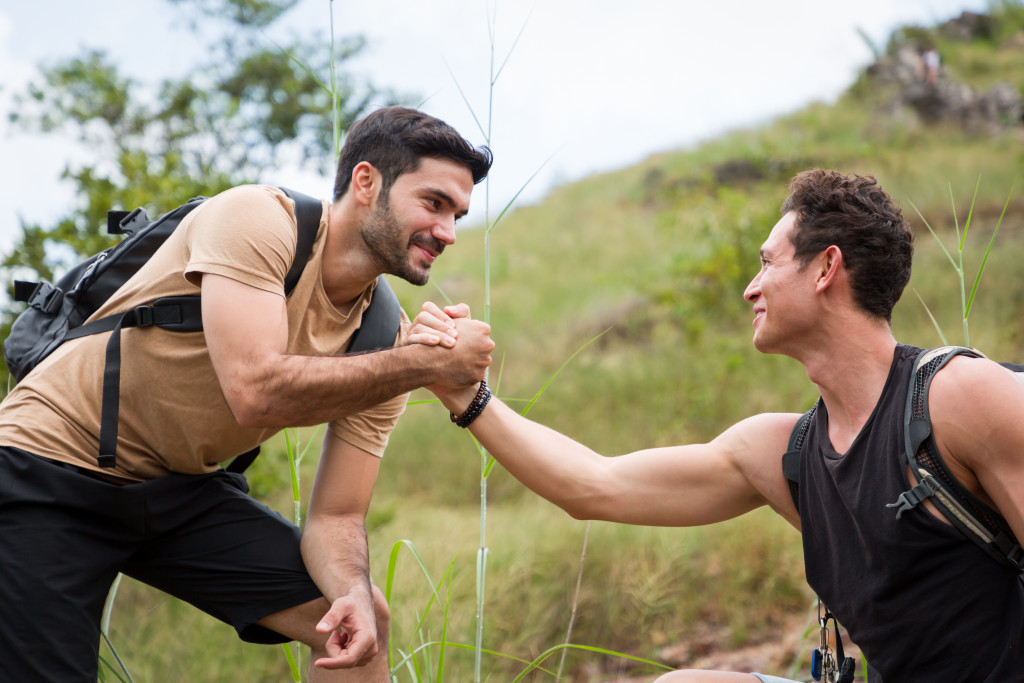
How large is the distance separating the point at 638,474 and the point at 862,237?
0.91m

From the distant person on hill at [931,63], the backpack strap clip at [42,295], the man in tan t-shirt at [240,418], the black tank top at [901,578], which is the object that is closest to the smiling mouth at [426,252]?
the man in tan t-shirt at [240,418]

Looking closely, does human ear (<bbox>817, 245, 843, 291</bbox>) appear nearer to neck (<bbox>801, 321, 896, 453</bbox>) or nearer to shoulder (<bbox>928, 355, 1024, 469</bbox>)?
neck (<bbox>801, 321, 896, 453</bbox>)

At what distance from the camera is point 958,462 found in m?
1.94

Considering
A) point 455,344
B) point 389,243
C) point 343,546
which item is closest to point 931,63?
point 389,243

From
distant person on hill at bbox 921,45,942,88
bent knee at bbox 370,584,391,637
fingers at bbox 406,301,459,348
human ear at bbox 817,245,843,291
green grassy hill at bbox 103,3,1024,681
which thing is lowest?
green grassy hill at bbox 103,3,1024,681

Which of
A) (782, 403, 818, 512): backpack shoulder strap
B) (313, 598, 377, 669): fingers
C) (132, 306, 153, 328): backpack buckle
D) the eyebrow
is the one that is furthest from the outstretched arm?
(132, 306, 153, 328): backpack buckle

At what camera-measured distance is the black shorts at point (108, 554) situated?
2.28m

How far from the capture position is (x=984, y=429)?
6.14ft

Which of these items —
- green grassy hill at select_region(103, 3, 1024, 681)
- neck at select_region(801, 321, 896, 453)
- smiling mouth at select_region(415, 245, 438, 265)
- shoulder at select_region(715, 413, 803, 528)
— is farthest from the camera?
green grassy hill at select_region(103, 3, 1024, 681)

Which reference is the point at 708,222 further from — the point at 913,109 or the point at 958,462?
the point at 913,109

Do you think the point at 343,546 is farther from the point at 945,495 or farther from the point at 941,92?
the point at 941,92

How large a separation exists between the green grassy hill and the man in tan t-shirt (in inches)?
14.7

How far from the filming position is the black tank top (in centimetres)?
193

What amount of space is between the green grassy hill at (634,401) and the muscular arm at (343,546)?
0.64 feet
